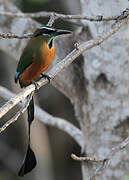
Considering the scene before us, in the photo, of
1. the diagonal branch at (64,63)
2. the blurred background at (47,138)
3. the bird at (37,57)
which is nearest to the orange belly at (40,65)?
the bird at (37,57)

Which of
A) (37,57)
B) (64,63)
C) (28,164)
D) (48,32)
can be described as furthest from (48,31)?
(28,164)

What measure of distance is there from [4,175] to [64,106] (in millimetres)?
1640

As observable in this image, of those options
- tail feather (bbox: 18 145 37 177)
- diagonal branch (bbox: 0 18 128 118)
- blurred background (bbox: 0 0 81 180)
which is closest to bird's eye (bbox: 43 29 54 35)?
diagonal branch (bbox: 0 18 128 118)

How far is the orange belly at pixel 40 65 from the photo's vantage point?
277cm

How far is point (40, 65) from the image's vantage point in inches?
110

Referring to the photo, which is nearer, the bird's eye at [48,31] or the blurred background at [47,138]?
the bird's eye at [48,31]

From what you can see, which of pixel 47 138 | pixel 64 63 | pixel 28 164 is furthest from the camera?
pixel 47 138

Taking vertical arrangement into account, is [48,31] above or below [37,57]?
above

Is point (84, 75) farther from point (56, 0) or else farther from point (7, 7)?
point (56, 0)

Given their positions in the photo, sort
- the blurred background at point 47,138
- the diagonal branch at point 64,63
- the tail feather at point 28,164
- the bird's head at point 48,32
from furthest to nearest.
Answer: the blurred background at point 47,138 < the bird's head at point 48,32 < the tail feather at point 28,164 < the diagonal branch at point 64,63

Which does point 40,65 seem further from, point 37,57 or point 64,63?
point 64,63

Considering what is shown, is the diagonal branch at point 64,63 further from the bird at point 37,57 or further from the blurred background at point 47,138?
the blurred background at point 47,138

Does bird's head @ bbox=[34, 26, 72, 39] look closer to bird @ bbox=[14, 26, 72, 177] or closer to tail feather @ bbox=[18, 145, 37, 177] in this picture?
bird @ bbox=[14, 26, 72, 177]

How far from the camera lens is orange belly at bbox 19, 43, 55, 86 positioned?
277 centimetres
